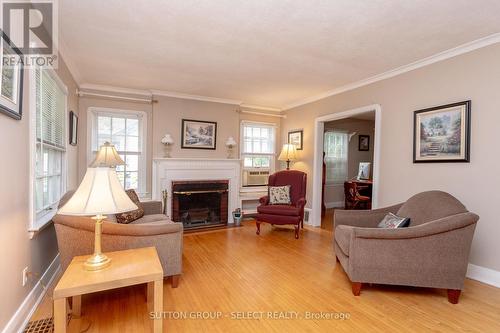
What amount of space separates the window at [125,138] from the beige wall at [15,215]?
7.81 ft

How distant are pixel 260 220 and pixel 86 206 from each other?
3114 mm

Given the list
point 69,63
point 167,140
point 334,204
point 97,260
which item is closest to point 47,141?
point 69,63

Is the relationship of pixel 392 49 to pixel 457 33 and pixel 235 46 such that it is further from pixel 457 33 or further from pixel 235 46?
pixel 235 46

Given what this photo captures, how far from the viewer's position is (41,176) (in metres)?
2.47

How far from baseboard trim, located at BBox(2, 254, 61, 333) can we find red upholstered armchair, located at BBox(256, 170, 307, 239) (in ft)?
9.17

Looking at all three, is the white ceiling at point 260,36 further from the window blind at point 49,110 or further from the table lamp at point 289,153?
the table lamp at point 289,153

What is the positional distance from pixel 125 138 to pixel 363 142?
5940mm

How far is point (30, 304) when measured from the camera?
1962mm

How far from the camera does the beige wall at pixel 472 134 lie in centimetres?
261

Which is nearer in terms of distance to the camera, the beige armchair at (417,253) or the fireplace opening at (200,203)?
the beige armchair at (417,253)

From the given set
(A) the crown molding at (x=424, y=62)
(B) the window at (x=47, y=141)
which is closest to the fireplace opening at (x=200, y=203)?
(B) the window at (x=47, y=141)

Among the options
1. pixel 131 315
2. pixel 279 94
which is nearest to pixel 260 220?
pixel 279 94

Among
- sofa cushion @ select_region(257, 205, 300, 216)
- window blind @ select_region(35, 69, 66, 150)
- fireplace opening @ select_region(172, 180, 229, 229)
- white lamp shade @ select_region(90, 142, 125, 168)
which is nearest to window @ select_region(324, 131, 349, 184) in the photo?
sofa cushion @ select_region(257, 205, 300, 216)

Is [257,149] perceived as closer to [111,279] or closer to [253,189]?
[253,189]
